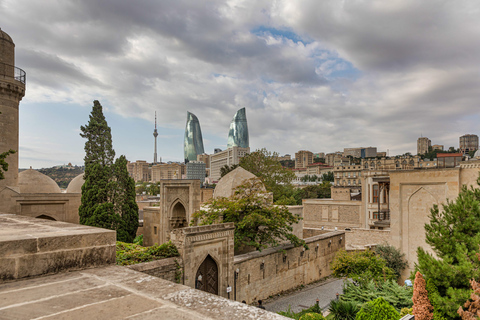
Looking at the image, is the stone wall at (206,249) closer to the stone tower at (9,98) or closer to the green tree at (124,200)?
the green tree at (124,200)

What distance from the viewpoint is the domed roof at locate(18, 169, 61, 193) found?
22141 mm

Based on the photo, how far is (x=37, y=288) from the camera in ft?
7.11

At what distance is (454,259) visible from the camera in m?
9.61

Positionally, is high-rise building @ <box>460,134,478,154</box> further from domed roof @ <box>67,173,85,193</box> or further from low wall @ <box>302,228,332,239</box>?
domed roof @ <box>67,173,85,193</box>

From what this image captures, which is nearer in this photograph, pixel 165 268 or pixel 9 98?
pixel 165 268

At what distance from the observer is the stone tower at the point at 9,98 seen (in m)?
17.5

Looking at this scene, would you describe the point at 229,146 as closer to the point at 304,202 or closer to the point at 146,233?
the point at 304,202

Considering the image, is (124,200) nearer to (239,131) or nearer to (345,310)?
(345,310)

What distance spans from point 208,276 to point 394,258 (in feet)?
40.6

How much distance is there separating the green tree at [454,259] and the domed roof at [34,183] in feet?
79.7

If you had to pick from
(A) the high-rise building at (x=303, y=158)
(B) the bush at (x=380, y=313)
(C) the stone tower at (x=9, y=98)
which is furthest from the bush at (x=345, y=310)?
(A) the high-rise building at (x=303, y=158)

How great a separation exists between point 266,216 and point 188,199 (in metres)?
6.03

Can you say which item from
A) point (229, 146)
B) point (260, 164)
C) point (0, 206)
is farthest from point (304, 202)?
point (229, 146)

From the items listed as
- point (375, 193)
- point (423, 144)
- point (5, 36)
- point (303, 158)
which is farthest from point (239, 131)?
point (5, 36)
